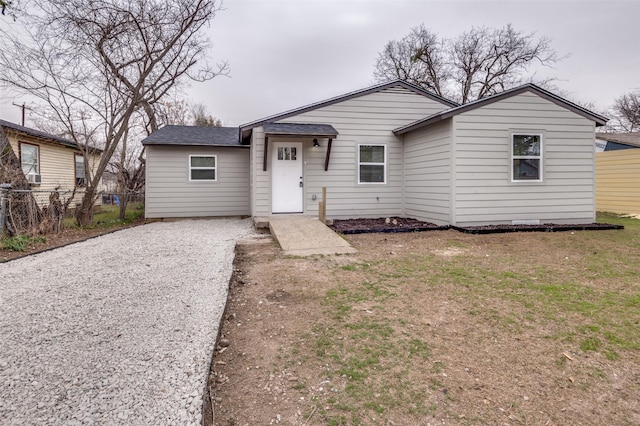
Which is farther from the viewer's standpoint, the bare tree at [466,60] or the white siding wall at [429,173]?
the bare tree at [466,60]

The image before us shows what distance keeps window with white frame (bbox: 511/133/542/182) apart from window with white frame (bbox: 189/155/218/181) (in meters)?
9.01

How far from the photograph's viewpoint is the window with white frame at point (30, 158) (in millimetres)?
12797

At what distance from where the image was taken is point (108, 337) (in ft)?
8.93

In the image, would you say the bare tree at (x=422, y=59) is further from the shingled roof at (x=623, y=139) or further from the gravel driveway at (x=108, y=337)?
the gravel driveway at (x=108, y=337)

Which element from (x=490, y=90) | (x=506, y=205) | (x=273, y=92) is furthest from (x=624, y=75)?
(x=273, y=92)

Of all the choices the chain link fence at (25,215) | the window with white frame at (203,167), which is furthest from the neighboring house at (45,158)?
the chain link fence at (25,215)

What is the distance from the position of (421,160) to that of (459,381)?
7396 mm

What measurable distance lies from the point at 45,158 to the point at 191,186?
801 centimetres

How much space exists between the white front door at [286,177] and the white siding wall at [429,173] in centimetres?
309

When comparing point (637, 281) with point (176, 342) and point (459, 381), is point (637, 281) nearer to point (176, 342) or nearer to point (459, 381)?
point (459, 381)

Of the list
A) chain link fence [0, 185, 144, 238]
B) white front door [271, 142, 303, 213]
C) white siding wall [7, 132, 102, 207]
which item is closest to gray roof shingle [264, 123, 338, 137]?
white front door [271, 142, 303, 213]

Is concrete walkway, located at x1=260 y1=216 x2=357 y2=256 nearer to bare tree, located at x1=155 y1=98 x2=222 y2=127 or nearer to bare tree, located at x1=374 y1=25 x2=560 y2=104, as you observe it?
bare tree, located at x1=155 y1=98 x2=222 y2=127

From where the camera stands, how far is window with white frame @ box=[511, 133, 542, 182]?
26.3 ft

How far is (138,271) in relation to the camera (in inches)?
188
